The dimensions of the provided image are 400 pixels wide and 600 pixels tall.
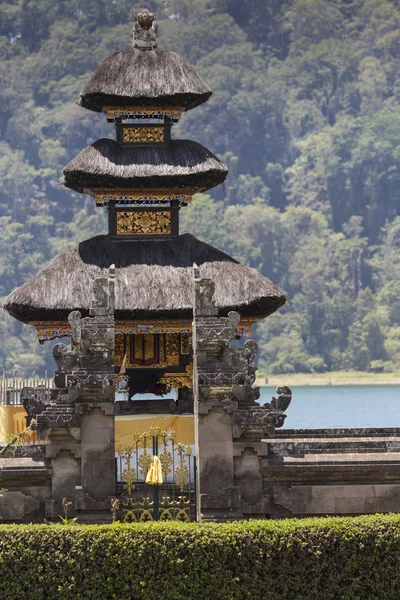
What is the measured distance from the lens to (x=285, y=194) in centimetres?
17175

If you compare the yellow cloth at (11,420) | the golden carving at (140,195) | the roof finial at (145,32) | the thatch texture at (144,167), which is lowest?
the yellow cloth at (11,420)

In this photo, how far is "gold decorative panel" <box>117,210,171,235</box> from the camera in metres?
25.0

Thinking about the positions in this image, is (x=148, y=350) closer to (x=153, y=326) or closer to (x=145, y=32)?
(x=153, y=326)

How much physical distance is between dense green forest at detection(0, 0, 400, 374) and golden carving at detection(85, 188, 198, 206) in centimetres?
9011

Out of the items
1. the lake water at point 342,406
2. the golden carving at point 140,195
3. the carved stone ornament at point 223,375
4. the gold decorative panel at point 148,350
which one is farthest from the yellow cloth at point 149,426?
the lake water at point 342,406

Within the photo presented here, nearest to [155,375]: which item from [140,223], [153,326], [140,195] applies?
[153,326]

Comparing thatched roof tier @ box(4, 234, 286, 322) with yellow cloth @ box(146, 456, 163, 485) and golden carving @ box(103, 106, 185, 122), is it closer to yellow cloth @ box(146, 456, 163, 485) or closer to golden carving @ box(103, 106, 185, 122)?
golden carving @ box(103, 106, 185, 122)

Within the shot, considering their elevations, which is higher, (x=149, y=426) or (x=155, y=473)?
(x=149, y=426)

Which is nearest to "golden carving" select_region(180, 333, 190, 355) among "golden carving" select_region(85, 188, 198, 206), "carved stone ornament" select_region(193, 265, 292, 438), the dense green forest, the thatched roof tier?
the thatched roof tier

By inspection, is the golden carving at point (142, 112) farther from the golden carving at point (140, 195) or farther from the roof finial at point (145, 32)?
the golden carving at point (140, 195)

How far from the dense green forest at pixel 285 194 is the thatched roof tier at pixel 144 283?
296 ft

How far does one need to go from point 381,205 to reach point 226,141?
25.4 metres

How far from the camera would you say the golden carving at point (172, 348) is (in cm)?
2511

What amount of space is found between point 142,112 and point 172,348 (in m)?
4.05
